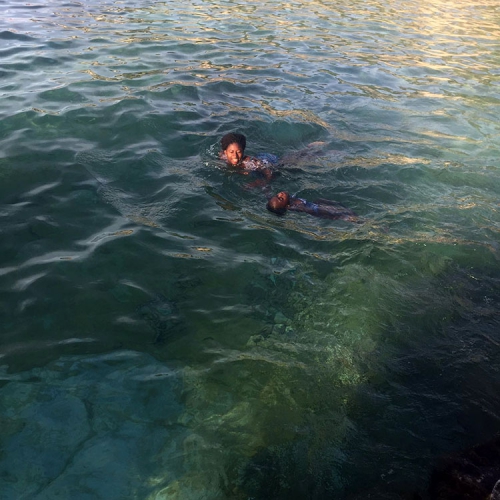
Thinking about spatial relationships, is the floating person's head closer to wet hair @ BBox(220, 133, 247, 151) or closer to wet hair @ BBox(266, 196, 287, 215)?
wet hair @ BBox(220, 133, 247, 151)

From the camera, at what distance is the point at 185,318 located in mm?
4930

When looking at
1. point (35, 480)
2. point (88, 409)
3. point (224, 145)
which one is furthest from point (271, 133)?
point (35, 480)

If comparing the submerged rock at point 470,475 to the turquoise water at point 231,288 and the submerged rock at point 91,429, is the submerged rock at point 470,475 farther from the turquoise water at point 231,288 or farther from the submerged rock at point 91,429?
the submerged rock at point 91,429

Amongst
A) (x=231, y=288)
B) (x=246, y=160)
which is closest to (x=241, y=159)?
(x=246, y=160)

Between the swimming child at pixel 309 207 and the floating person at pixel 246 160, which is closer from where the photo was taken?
the swimming child at pixel 309 207

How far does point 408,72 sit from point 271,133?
6090 millimetres

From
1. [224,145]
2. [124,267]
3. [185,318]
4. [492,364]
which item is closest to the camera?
[492,364]

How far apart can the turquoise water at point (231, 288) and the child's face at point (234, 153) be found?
21 centimetres

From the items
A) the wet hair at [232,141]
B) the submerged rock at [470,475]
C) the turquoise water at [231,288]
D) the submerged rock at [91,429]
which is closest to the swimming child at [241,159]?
the wet hair at [232,141]

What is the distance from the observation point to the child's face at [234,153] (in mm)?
7306

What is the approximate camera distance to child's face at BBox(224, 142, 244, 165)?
24.0ft

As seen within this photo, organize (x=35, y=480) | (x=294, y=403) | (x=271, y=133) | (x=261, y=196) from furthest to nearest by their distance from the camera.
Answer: (x=271, y=133), (x=261, y=196), (x=294, y=403), (x=35, y=480)

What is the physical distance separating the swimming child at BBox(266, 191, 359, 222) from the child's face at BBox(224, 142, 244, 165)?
3.32ft

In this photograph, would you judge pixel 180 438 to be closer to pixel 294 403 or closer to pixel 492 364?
pixel 294 403
